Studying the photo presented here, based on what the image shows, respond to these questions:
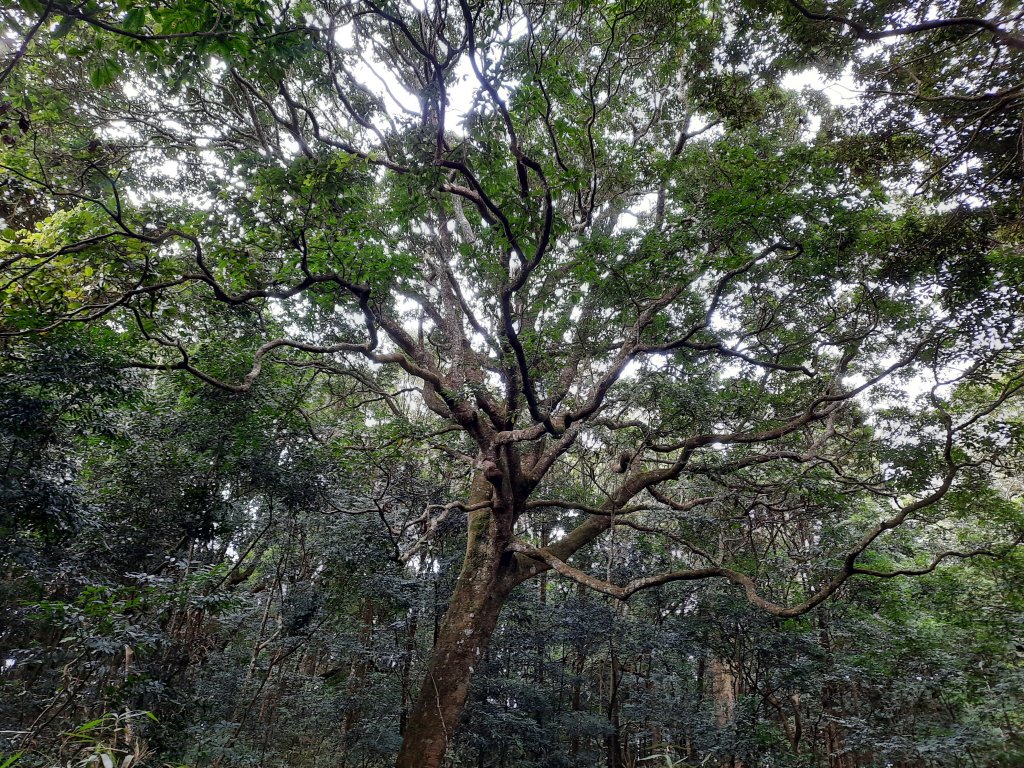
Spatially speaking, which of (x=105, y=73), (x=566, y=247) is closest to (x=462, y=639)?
(x=566, y=247)

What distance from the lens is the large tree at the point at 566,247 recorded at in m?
4.31

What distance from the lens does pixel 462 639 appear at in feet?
19.7

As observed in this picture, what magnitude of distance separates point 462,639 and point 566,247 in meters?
5.13

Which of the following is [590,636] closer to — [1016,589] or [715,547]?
[715,547]

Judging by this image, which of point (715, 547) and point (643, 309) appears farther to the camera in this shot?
point (715, 547)

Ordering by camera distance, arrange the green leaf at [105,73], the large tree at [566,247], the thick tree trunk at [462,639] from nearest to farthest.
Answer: the green leaf at [105,73] → the large tree at [566,247] → the thick tree trunk at [462,639]

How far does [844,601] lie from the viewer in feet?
24.0

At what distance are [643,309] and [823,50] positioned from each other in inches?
117

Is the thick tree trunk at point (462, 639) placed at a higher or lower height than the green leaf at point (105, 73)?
lower

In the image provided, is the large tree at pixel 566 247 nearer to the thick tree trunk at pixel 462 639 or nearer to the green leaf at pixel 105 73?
the thick tree trunk at pixel 462 639

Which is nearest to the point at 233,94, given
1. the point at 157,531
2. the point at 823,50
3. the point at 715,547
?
the point at 157,531

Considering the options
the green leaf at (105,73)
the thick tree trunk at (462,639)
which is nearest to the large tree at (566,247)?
the thick tree trunk at (462,639)

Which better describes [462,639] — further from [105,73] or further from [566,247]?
[105,73]

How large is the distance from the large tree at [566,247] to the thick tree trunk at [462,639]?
0.10 ft
